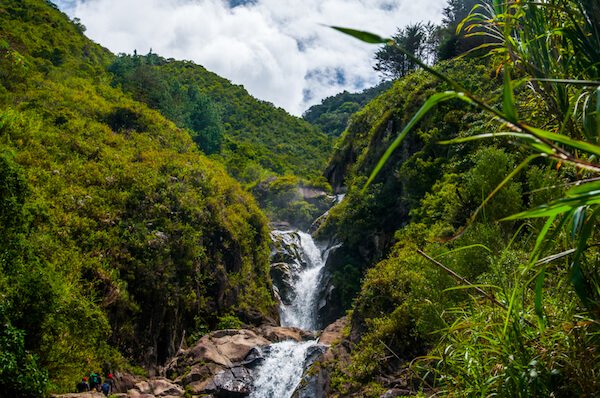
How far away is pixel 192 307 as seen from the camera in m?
21.1

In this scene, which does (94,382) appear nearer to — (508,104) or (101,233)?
(101,233)

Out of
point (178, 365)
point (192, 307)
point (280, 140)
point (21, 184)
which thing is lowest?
point (178, 365)

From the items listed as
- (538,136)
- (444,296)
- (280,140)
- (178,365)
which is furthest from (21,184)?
(280,140)

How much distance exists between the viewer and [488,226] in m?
10.2

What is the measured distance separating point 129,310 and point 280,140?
186ft

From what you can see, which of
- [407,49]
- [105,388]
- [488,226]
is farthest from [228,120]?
[488,226]

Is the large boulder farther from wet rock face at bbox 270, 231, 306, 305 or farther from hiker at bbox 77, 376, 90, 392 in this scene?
hiker at bbox 77, 376, 90, 392

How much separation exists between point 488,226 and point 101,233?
47.3 ft

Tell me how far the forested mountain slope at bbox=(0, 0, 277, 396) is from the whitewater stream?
11.4ft

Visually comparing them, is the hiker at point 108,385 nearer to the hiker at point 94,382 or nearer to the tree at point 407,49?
the hiker at point 94,382

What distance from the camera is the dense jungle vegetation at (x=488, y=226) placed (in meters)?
1.77

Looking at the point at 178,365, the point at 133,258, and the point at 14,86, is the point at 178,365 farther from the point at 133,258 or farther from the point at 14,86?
the point at 14,86

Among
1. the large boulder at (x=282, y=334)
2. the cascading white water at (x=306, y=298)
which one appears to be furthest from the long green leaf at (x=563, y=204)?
the cascading white water at (x=306, y=298)

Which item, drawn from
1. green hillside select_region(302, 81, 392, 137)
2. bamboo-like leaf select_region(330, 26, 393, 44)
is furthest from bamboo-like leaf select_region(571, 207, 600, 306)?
green hillside select_region(302, 81, 392, 137)
